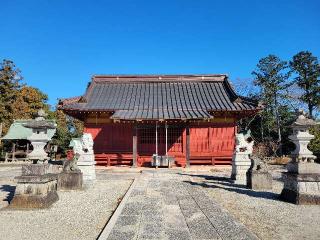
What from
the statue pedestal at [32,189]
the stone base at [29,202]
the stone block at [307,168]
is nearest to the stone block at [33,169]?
the statue pedestal at [32,189]

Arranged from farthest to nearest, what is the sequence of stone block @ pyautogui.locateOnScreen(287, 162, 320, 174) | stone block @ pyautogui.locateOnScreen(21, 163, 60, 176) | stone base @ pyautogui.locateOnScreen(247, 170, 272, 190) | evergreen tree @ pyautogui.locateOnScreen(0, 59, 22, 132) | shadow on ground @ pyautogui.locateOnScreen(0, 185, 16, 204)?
1. evergreen tree @ pyautogui.locateOnScreen(0, 59, 22, 132)
2. stone base @ pyautogui.locateOnScreen(247, 170, 272, 190)
3. shadow on ground @ pyautogui.locateOnScreen(0, 185, 16, 204)
4. stone block @ pyautogui.locateOnScreen(287, 162, 320, 174)
5. stone block @ pyautogui.locateOnScreen(21, 163, 60, 176)

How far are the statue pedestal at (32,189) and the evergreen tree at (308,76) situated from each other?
3359 centimetres

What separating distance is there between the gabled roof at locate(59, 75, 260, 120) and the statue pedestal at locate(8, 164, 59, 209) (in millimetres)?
10103

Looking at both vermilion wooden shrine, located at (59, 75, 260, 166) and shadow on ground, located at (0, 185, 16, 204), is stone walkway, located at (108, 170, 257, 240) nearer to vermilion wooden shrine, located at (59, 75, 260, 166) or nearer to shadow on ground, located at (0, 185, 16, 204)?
shadow on ground, located at (0, 185, 16, 204)

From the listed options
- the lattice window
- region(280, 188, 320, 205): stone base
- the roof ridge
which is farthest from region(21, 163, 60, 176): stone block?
the roof ridge

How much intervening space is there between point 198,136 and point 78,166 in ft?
34.4

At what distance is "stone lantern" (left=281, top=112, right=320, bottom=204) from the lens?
26.6ft

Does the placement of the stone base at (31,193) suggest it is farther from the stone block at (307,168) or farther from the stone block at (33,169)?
the stone block at (307,168)

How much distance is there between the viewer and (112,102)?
68.7ft

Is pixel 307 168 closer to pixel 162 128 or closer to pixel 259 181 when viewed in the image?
pixel 259 181

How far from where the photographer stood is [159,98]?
70.9 ft

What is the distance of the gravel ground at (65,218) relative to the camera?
5637 mm

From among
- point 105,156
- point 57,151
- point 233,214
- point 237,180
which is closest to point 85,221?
point 233,214

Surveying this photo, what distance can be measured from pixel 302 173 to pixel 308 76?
31858 millimetres
